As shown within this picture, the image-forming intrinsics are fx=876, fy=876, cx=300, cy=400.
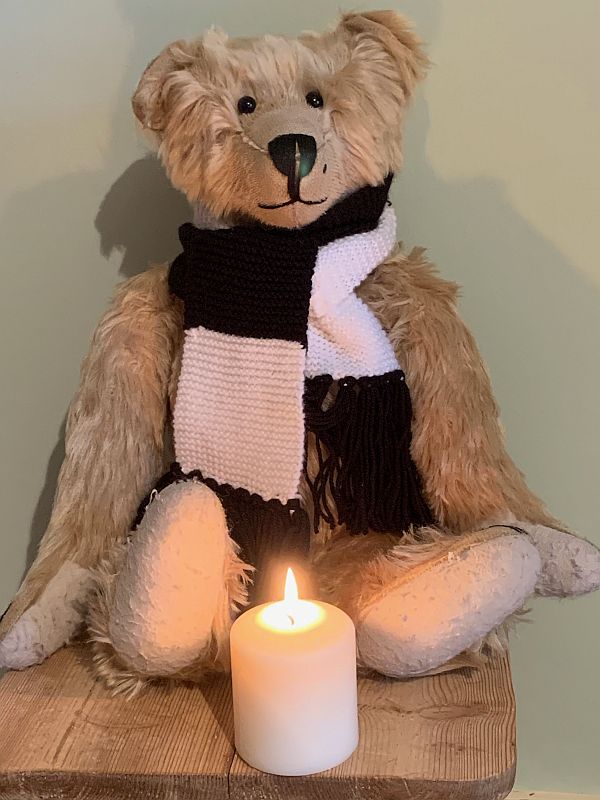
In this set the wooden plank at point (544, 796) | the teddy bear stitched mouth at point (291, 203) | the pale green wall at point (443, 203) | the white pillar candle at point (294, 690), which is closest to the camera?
the white pillar candle at point (294, 690)

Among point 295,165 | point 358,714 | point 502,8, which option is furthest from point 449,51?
point 358,714

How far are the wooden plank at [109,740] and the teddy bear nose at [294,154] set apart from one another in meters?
0.39

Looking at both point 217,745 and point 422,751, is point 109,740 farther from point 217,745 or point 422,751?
point 422,751

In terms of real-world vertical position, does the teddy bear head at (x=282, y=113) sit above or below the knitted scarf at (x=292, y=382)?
above

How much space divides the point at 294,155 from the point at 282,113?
45 mm

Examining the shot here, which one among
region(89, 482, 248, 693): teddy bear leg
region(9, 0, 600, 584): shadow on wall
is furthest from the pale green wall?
region(89, 482, 248, 693): teddy bear leg

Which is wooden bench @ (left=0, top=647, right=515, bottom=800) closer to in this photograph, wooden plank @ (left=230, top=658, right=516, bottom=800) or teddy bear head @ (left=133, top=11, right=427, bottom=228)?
wooden plank @ (left=230, top=658, right=516, bottom=800)

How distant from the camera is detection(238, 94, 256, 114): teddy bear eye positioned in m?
0.69

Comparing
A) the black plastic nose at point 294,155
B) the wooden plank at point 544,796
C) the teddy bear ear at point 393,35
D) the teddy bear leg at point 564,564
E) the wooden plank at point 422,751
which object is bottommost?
the wooden plank at point 544,796

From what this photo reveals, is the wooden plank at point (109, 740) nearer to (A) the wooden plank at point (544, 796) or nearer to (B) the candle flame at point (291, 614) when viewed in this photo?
(B) the candle flame at point (291, 614)

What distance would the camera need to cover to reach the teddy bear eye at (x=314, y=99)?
695 mm

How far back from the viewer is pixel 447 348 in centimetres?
72

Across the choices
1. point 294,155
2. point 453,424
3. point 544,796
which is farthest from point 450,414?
point 544,796

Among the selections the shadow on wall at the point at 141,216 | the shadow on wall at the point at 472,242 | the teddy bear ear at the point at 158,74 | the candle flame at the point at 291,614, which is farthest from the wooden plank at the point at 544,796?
the teddy bear ear at the point at 158,74
